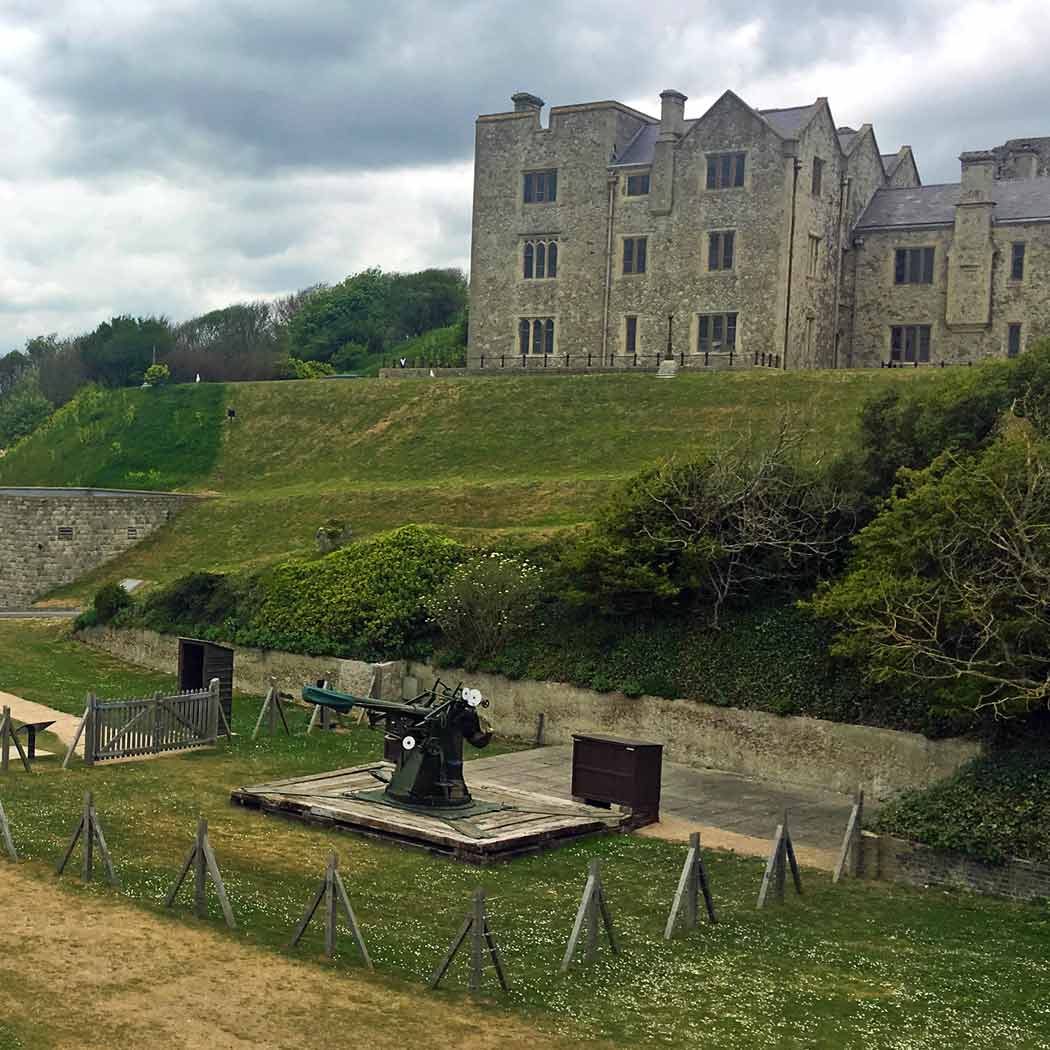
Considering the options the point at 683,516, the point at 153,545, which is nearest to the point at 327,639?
the point at 683,516

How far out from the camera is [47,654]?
1427 inches

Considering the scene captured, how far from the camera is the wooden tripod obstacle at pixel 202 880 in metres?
14.7

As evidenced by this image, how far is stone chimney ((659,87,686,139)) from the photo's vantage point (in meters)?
58.7

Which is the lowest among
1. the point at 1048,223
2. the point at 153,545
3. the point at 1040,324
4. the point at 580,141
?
the point at 153,545

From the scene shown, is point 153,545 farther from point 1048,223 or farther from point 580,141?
point 1048,223

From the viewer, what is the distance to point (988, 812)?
60.1ft

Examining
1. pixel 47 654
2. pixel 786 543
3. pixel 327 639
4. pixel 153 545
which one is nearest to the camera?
pixel 786 543

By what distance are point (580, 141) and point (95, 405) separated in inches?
1028

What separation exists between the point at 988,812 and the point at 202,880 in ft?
35.1

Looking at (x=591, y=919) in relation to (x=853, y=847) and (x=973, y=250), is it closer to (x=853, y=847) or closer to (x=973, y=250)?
(x=853, y=847)

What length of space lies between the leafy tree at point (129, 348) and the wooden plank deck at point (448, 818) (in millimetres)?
56569

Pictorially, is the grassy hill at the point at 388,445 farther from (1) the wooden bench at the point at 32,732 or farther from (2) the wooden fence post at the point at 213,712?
(1) the wooden bench at the point at 32,732

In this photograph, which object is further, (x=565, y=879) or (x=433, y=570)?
(x=433, y=570)

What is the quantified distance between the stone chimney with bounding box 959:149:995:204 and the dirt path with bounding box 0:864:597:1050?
5071 centimetres
